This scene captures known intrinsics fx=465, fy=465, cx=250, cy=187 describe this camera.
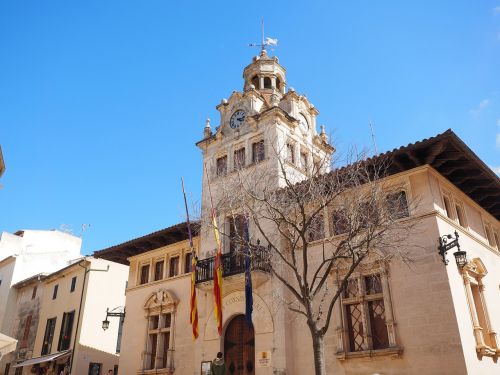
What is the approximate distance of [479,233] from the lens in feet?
60.0

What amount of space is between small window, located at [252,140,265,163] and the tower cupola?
5123 millimetres

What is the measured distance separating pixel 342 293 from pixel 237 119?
1099cm

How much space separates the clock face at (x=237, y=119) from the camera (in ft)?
76.6

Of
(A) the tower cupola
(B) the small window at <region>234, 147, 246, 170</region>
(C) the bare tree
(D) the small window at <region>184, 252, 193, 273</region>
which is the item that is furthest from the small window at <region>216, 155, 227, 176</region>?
(A) the tower cupola

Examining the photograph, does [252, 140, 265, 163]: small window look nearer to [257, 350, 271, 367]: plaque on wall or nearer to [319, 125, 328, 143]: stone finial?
[319, 125, 328, 143]: stone finial

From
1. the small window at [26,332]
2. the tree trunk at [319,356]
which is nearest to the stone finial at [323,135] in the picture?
the tree trunk at [319,356]

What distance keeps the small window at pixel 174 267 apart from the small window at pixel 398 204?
36.2ft

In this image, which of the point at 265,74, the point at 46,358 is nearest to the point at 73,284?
the point at 46,358

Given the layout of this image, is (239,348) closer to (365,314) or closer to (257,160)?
(365,314)

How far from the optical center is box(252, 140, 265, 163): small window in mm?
21250

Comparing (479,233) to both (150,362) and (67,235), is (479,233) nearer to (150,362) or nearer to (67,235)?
(150,362)

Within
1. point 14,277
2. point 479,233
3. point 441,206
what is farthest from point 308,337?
point 14,277

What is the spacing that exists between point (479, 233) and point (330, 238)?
6482 millimetres

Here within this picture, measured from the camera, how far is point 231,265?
61.9 feet
